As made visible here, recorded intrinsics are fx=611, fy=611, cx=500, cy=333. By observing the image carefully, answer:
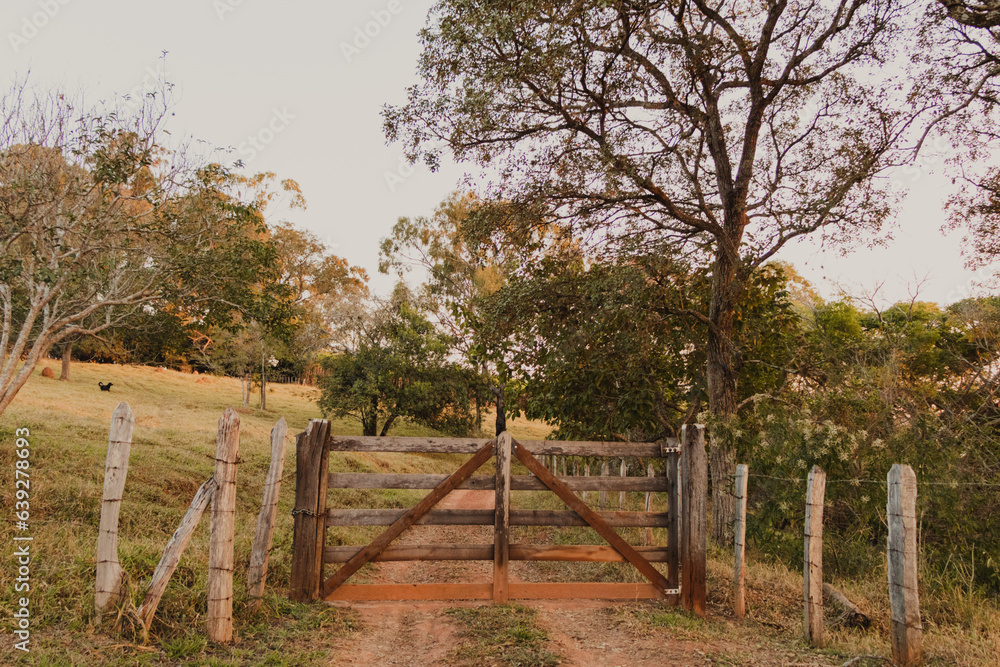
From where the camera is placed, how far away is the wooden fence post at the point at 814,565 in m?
6.05

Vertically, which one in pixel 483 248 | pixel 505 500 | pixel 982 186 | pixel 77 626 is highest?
pixel 982 186

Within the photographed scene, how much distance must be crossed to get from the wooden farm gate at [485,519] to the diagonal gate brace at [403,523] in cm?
1

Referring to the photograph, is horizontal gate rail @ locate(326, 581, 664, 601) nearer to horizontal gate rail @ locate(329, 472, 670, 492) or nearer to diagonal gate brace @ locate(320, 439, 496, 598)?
diagonal gate brace @ locate(320, 439, 496, 598)

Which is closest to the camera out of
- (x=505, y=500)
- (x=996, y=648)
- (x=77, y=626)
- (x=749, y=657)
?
(x=77, y=626)

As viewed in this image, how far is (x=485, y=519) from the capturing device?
6887 millimetres

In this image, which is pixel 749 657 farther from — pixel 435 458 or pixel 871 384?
pixel 435 458

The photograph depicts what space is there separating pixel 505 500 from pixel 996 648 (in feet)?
15.0

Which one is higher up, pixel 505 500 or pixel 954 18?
pixel 954 18

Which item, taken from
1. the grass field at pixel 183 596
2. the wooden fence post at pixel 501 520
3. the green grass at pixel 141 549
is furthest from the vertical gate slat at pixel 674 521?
the green grass at pixel 141 549

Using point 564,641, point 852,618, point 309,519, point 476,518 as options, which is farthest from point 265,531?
point 852,618

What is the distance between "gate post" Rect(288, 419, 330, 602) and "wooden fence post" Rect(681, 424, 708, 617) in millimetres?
4063

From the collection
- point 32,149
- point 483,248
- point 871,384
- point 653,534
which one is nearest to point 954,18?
point 871,384

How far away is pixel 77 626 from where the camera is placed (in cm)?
481

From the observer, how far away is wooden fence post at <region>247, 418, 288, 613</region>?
603 cm
